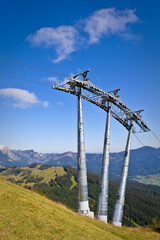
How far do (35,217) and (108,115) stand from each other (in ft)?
62.5

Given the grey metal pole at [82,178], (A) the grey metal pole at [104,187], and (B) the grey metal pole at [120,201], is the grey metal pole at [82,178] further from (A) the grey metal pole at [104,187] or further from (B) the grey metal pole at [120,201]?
(B) the grey metal pole at [120,201]

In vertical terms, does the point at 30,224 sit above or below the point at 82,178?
below

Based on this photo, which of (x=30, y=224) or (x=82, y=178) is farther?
(x=82, y=178)

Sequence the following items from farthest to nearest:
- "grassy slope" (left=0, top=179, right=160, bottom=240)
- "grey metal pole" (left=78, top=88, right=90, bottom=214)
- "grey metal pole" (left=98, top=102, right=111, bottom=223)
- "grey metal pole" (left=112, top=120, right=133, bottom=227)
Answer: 1. "grey metal pole" (left=112, top=120, right=133, bottom=227)
2. "grey metal pole" (left=98, top=102, right=111, bottom=223)
3. "grey metal pole" (left=78, top=88, right=90, bottom=214)
4. "grassy slope" (left=0, top=179, right=160, bottom=240)

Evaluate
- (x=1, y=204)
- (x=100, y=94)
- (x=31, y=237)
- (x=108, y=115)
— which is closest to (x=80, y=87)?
(x=100, y=94)

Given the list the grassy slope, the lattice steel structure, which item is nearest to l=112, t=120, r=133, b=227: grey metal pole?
the lattice steel structure

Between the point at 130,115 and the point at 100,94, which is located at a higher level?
the point at 100,94

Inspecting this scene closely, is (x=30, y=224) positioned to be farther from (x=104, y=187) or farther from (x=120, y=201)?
(x=120, y=201)

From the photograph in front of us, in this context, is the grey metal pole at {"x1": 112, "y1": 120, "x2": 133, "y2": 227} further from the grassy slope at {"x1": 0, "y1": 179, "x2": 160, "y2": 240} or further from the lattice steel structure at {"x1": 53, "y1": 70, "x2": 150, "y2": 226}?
the grassy slope at {"x1": 0, "y1": 179, "x2": 160, "y2": 240}

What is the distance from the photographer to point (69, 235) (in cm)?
1248

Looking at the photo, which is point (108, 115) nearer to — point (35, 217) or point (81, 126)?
point (81, 126)

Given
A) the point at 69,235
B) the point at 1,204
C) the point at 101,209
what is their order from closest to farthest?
the point at 69,235 < the point at 1,204 < the point at 101,209

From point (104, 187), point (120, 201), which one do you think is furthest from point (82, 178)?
point (120, 201)

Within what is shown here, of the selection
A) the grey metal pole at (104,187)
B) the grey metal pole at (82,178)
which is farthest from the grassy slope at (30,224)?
the grey metal pole at (104,187)
